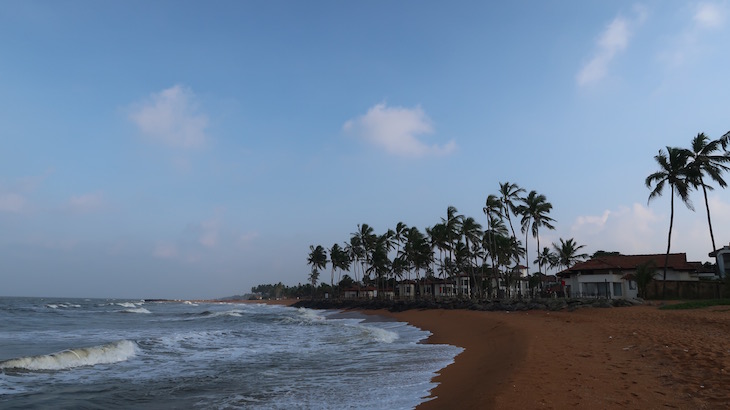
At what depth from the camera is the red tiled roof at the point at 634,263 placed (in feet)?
132

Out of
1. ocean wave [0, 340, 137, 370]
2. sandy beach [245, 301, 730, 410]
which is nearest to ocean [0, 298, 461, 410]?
ocean wave [0, 340, 137, 370]

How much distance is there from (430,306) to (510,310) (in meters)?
16.6

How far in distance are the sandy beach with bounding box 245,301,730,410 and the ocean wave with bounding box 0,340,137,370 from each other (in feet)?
44.5

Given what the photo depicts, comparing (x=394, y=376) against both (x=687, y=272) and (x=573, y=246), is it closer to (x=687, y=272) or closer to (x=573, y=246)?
(x=687, y=272)

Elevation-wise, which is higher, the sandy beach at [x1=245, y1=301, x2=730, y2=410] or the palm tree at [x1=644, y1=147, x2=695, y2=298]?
the palm tree at [x1=644, y1=147, x2=695, y2=298]

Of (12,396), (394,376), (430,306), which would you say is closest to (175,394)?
(12,396)

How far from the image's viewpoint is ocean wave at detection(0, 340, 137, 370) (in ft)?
50.1

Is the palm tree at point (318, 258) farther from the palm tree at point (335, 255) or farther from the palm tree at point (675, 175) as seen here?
the palm tree at point (675, 175)

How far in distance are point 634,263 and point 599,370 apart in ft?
Result: 128

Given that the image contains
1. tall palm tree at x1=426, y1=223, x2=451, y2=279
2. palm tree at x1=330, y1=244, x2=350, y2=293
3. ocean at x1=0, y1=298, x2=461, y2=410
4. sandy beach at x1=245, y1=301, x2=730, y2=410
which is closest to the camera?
sandy beach at x1=245, y1=301, x2=730, y2=410

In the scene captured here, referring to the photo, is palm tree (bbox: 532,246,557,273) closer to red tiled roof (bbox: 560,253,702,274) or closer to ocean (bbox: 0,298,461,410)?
red tiled roof (bbox: 560,253,702,274)

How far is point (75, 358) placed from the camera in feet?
55.6

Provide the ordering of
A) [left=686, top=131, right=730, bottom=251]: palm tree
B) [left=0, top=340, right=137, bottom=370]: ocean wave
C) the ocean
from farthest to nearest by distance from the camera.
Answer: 1. [left=686, top=131, right=730, bottom=251]: palm tree
2. [left=0, top=340, right=137, bottom=370]: ocean wave
3. the ocean

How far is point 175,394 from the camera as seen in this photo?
11.4m
